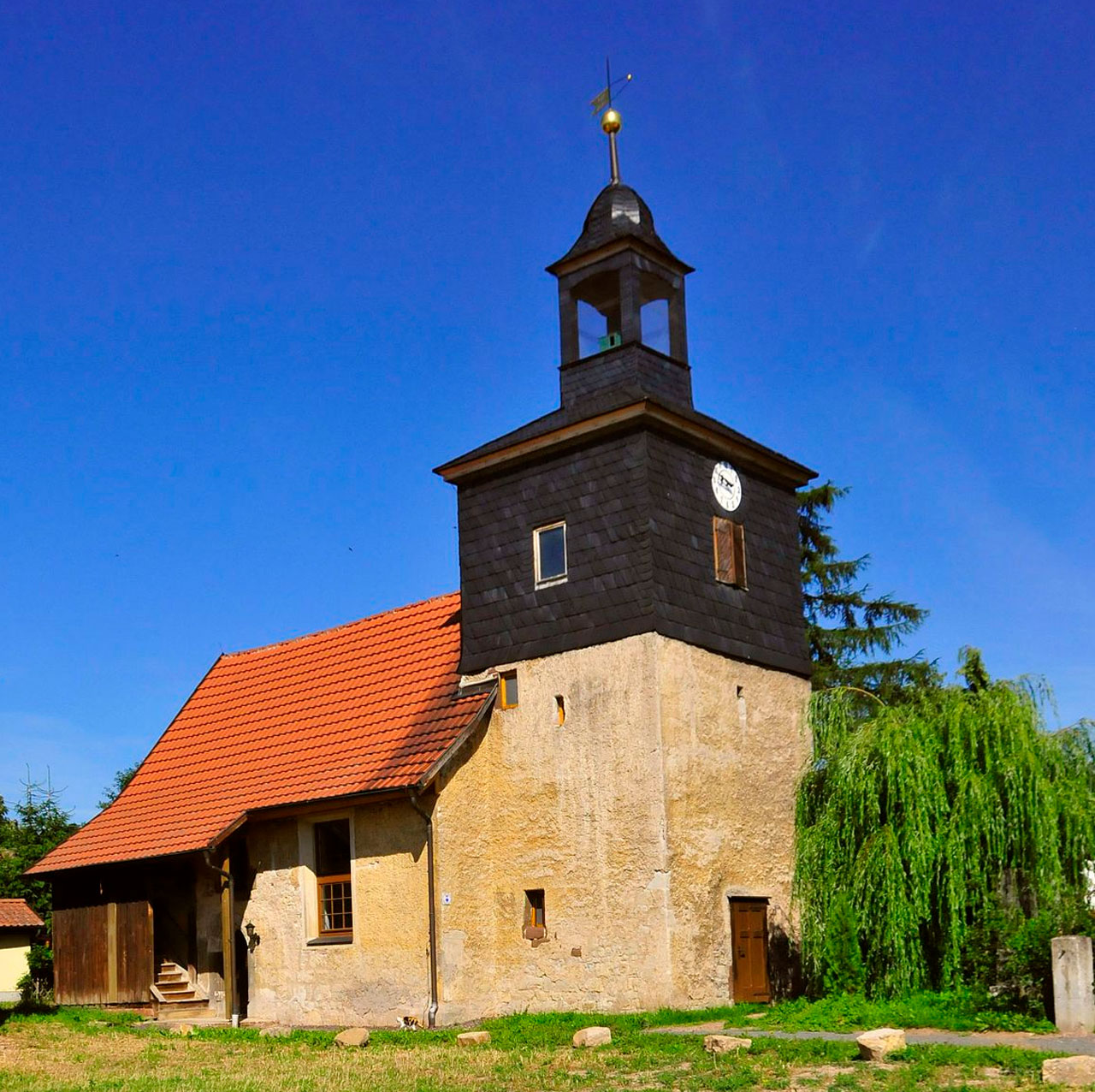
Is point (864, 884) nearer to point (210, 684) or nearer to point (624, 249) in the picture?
point (624, 249)

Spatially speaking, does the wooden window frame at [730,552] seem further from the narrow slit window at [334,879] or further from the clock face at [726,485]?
the narrow slit window at [334,879]

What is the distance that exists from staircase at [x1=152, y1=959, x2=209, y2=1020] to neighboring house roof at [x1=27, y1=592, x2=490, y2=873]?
7.10 ft

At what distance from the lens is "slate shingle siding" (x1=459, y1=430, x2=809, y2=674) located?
811 inches

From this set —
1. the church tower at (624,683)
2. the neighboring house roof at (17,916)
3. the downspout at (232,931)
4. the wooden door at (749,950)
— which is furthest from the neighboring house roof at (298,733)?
the neighboring house roof at (17,916)

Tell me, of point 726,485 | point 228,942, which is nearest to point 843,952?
point 726,485

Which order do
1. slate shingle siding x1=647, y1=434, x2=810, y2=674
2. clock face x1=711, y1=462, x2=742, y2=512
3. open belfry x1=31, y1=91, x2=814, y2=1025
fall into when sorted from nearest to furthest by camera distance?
open belfry x1=31, y1=91, x2=814, y2=1025, slate shingle siding x1=647, y1=434, x2=810, y2=674, clock face x1=711, y1=462, x2=742, y2=512

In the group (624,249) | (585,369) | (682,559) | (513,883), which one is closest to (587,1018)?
(513,883)

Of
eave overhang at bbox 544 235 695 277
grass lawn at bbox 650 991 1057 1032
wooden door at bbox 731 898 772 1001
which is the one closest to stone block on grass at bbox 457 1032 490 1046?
grass lawn at bbox 650 991 1057 1032

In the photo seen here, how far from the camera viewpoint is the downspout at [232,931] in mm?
21969

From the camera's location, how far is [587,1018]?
18719 millimetres

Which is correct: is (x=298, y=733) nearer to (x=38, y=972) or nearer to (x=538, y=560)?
(x=538, y=560)

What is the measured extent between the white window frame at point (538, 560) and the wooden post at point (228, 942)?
6.69 m

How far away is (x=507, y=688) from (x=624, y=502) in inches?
134

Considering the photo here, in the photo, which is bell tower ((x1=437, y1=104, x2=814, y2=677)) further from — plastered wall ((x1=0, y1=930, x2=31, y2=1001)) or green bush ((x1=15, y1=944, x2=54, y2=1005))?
plastered wall ((x1=0, y1=930, x2=31, y2=1001))
